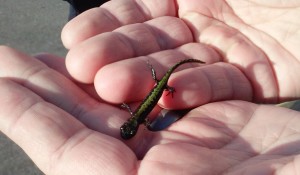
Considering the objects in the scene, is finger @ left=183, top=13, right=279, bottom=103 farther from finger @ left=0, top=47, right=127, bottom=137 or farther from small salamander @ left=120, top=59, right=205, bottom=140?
finger @ left=0, top=47, right=127, bottom=137

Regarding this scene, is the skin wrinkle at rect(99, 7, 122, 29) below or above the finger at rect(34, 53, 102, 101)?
above

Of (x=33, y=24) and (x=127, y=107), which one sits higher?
(x=127, y=107)

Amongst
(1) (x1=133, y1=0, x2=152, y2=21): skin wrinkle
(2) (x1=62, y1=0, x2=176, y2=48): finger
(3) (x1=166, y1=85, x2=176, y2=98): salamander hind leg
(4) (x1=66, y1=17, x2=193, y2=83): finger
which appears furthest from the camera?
(1) (x1=133, y1=0, x2=152, y2=21): skin wrinkle

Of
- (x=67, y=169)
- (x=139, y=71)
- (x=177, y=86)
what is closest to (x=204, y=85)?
(x=177, y=86)

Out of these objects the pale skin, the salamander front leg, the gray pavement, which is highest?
the pale skin

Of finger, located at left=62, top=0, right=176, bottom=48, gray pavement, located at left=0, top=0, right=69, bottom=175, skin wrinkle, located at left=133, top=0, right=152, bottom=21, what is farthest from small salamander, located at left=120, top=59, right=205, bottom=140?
gray pavement, located at left=0, top=0, right=69, bottom=175

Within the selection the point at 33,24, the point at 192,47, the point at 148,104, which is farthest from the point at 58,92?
the point at 33,24

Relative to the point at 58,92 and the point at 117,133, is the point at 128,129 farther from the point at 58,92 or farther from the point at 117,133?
the point at 58,92
